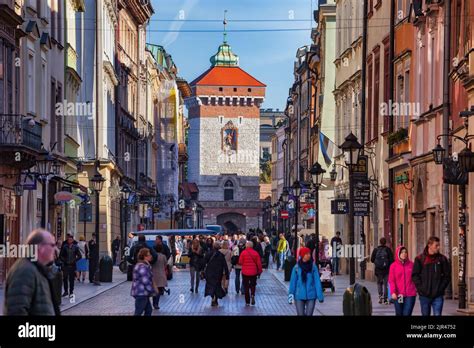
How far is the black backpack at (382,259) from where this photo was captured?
32.2 meters

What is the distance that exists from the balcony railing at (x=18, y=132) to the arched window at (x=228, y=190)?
131912 millimetres

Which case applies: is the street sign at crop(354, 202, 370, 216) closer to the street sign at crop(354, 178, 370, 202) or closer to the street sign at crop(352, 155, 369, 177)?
the street sign at crop(354, 178, 370, 202)

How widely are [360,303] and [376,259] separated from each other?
1395 cm

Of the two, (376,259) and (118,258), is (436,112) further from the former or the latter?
(118,258)

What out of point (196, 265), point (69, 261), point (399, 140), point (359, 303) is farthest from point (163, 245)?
point (359, 303)

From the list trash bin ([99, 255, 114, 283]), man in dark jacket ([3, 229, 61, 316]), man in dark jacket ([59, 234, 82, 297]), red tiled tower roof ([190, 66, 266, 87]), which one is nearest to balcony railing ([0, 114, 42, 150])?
man in dark jacket ([59, 234, 82, 297])

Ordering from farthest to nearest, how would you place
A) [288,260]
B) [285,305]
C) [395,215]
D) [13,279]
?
[288,260] → [395,215] → [285,305] → [13,279]

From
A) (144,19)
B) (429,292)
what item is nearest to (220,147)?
(144,19)

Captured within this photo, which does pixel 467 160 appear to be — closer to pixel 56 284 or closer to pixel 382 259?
pixel 382 259

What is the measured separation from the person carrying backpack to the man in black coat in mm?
4001

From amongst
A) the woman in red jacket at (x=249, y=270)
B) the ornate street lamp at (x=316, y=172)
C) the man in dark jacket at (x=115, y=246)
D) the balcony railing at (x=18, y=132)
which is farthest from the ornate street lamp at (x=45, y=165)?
the man in dark jacket at (x=115, y=246)

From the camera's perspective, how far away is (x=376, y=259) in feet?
106

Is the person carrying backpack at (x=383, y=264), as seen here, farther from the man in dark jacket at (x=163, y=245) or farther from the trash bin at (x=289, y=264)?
the trash bin at (x=289, y=264)

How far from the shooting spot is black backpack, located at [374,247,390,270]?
1267 inches
